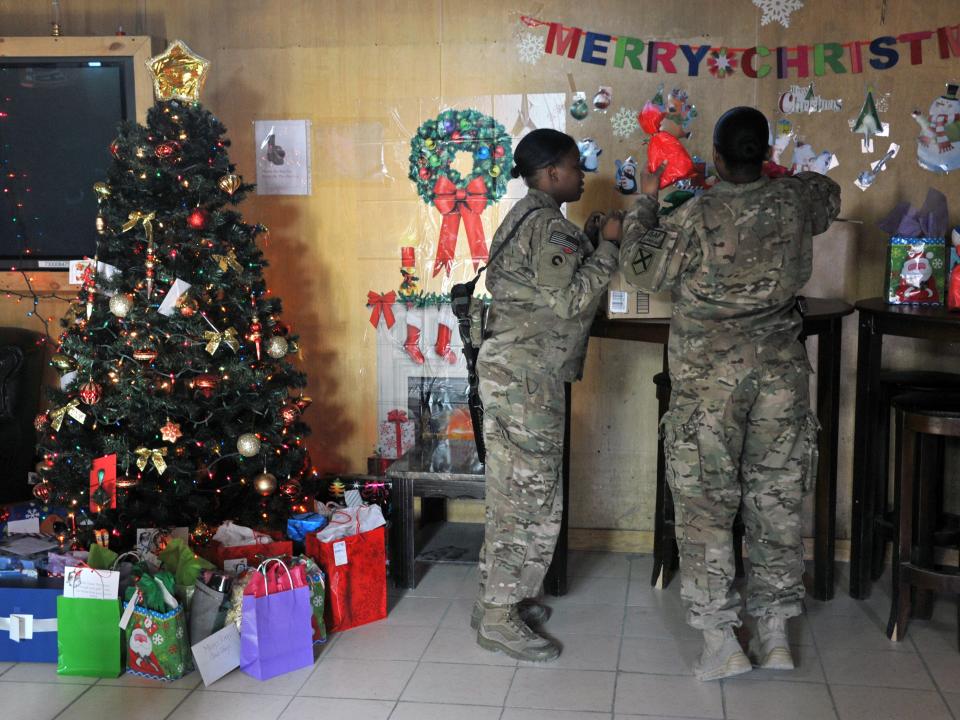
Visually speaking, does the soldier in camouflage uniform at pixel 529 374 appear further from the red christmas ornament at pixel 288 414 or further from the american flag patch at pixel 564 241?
the red christmas ornament at pixel 288 414

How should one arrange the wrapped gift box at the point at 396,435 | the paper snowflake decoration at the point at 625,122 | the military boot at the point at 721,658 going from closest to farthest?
the military boot at the point at 721,658, the paper snowflake decoration at the point at 625,122, the wrapped gift box at the point at 396,435

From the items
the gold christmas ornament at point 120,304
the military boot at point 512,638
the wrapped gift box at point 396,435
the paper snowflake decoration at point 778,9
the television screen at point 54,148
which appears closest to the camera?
the military boot at point 512,638

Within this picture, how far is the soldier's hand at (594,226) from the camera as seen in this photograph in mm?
3131

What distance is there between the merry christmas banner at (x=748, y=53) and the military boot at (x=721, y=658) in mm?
2207

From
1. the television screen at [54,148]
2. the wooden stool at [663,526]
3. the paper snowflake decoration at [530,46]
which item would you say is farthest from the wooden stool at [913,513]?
the television screen at [54,148]

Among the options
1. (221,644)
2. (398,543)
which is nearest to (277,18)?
(398,543)

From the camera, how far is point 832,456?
3.49m

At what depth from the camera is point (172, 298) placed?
3.54 meters

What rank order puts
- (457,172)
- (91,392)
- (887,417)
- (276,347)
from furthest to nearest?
(457,172)
(276,347)
(887,417)
(91,392)

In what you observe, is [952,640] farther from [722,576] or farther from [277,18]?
[277,18]

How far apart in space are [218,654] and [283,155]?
224 cm

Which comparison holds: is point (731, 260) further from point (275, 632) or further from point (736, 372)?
point (275, 632)

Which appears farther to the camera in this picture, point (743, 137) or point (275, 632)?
point (275, 632)

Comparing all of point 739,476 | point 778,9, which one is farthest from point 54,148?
point 739,476
